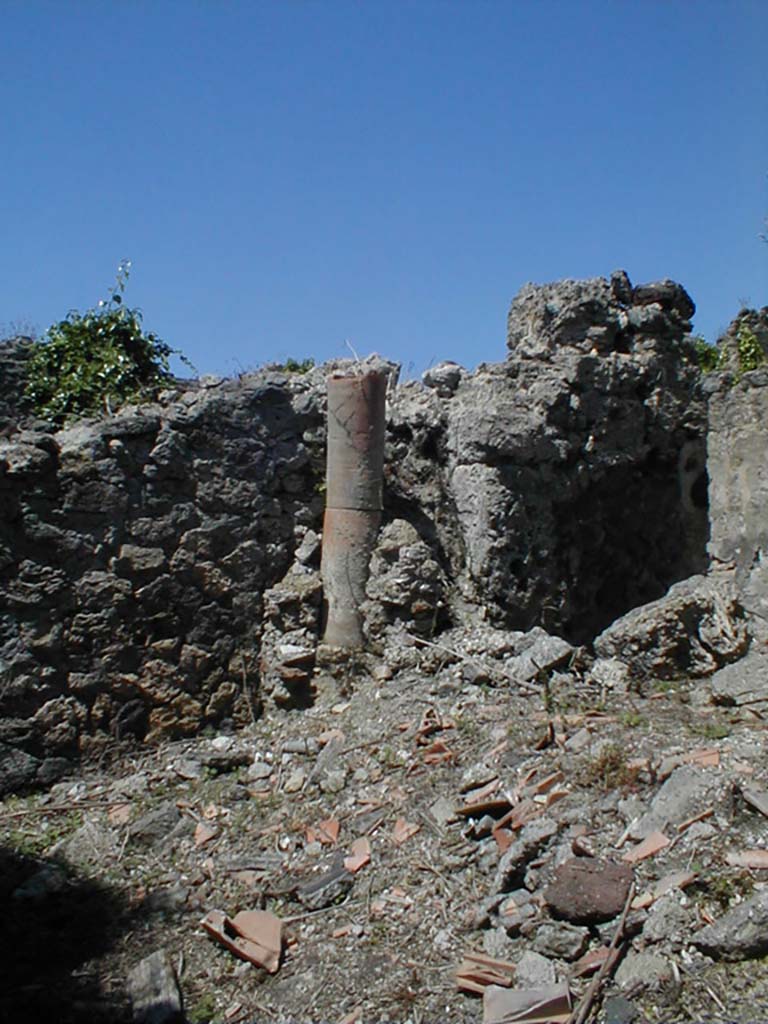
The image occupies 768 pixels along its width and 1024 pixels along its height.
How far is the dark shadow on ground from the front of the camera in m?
4.07

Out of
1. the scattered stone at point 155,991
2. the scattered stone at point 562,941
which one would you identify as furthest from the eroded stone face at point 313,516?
the scattered stone at point 562,941

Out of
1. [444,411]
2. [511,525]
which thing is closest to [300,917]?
[511,525]

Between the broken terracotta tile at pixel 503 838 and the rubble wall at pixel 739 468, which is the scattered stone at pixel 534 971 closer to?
the broken terracotta tile at pixel 503 838

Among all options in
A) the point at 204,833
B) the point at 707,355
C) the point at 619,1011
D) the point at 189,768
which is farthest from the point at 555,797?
the point at 707,355

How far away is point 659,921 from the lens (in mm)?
3697

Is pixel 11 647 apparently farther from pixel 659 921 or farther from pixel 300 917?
pixel 659 921

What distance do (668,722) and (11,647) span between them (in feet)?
12.3

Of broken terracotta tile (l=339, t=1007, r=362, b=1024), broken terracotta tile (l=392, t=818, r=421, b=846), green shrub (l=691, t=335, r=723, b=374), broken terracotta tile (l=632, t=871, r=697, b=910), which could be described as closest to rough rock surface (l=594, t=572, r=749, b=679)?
broken terracotta tile (l=392, t=818, r=421, b=846)

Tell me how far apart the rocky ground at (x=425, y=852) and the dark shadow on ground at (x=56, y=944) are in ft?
0.04

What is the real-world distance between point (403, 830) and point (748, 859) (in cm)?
168

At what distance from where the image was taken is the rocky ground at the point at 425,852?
371cm

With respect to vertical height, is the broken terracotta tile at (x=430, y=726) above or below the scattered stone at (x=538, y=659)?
below

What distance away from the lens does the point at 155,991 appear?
405 centimetres

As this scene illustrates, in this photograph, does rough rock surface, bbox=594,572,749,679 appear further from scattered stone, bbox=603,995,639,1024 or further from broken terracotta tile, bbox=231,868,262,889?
scattered stone, bbox=603,995,639,1024
